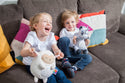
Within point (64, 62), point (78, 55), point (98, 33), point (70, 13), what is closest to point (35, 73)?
point (64, 62)

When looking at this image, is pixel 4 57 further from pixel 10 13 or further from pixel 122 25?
pixel 122 25

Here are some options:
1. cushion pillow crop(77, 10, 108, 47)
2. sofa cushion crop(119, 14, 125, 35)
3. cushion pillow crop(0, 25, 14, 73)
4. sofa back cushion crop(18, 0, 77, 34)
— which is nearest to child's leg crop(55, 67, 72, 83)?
cushion pillow crop(0, 25, 14, 73)

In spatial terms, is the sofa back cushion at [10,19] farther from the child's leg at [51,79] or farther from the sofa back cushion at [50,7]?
the child's leg at [51,79]

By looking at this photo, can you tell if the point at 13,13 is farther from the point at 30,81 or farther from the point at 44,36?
the point at 30,81

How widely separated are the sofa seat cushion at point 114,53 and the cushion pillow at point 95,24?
0.09 m

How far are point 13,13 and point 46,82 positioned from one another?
703 millimetres

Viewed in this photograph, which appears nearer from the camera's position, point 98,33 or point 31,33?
point 31,33

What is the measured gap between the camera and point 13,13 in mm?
1398

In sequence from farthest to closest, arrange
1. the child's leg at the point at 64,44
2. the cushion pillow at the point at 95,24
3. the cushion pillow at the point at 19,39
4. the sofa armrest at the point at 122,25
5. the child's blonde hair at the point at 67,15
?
the sofa armrest at the point at 122,25 < the cushion pillow at the point at 95,24 < the child's blonde hair at the point at 67,15 < the child's leg at the point at 64,44 < the cushion pillow at the point at 19,39

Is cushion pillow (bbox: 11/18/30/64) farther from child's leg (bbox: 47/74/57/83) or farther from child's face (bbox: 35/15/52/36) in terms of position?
child's leg (bbox: 47/74/57/83)

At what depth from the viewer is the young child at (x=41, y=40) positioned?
1.22 m

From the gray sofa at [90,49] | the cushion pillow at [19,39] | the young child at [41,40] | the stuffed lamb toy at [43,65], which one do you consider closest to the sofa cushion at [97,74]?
the gray sofa at [90,49]

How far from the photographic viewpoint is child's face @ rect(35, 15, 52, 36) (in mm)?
1261

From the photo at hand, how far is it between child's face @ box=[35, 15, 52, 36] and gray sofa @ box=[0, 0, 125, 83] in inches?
8.7
